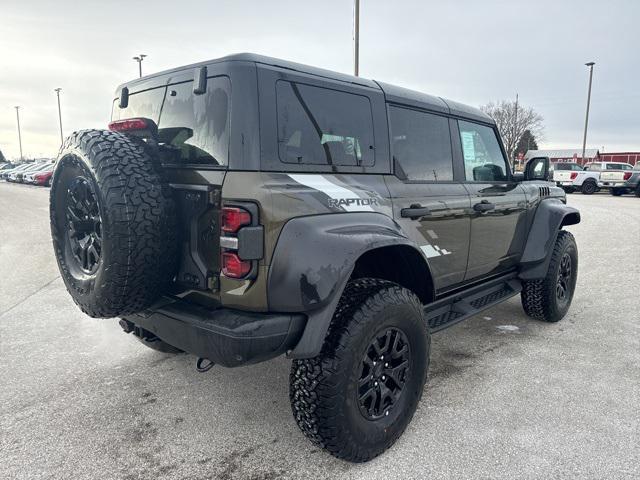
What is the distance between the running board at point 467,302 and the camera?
3.29 metres

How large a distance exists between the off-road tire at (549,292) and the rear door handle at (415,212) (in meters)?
2.00

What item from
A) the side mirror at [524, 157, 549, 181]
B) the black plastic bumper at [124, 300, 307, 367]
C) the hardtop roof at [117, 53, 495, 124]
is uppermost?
the hardtop roof at [117, 53, 495, 124]

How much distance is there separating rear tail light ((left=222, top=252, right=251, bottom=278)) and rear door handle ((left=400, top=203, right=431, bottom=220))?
3.68 feet

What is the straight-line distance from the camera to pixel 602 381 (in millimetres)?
3283

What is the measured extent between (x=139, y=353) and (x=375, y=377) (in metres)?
2.19

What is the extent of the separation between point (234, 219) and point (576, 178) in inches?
1002

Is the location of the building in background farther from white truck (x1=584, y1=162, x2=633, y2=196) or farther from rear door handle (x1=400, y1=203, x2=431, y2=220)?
rear door handle (x1=400, y1=203, x2=431, y2=220)

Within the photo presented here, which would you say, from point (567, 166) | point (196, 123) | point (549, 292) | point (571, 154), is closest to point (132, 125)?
point (196, 123)

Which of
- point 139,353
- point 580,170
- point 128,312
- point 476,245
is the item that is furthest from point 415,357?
point 580,170

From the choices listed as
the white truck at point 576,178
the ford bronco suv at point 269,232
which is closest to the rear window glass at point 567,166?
the white truck at point 576,178

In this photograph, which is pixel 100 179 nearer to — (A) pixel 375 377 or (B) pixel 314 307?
(B) pixel 314 307

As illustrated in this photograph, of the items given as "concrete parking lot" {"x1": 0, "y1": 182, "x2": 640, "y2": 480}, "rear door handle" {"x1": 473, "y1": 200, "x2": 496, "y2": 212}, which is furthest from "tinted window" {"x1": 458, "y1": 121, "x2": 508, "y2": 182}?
"concrete parking lot" {"x1": 0, "y1": 182, "x2": 640, "y2": 480}

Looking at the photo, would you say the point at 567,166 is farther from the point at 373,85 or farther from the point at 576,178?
the point at 373,85

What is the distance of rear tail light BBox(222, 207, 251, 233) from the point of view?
2096mm
